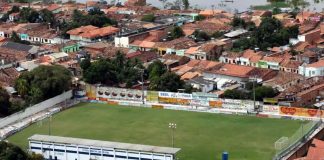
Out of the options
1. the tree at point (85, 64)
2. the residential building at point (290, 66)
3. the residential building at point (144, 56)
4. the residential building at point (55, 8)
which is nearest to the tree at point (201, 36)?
the residential building at point (144, 56)

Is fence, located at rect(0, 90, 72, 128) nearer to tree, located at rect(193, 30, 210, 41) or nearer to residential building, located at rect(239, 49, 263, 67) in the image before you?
residential building, located at rect(239, 49, 263, 67)

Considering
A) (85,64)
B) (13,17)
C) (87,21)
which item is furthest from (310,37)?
(13,17)

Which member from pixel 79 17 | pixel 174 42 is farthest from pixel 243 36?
pixel 79 17

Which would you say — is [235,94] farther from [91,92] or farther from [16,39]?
[16,39]

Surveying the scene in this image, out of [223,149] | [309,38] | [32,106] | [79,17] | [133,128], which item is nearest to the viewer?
[223,149]

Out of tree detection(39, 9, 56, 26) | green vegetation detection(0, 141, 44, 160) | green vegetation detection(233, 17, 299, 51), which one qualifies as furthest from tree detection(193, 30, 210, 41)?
green vegetation detection(0, 141, 44, 160)

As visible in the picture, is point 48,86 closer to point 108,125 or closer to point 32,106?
point 32,106
